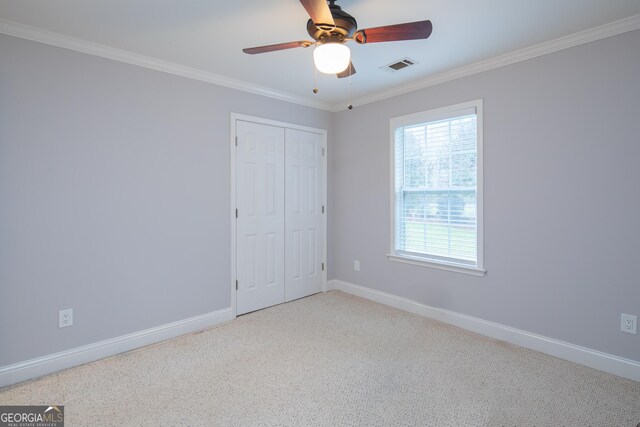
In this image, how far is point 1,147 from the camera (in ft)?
7.26

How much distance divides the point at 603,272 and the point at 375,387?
1.85 meters

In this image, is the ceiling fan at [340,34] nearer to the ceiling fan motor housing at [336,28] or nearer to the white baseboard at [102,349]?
the ceiling fan motor housing at [336,28]

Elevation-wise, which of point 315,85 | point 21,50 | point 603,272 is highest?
point 315,85

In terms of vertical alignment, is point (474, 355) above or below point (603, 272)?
below

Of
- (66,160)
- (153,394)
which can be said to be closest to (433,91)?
(66,160)

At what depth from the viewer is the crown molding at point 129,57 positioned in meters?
Answer: 2.27

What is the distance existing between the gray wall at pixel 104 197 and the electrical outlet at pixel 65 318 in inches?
1.3

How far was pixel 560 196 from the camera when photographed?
254 cm

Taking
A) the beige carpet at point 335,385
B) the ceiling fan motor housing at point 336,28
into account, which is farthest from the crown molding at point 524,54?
the beige carpet at point 335,385

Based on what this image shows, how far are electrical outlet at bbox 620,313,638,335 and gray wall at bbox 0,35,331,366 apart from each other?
326 centimetres

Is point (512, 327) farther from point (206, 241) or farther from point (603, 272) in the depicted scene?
point (206, 241)

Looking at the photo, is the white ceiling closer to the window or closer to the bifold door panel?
the window

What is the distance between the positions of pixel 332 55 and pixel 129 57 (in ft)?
6.36

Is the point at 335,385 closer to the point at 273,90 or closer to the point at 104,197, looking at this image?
the point at 104,197
